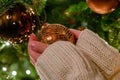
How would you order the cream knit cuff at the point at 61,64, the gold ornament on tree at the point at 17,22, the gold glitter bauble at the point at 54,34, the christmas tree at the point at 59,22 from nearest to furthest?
the cream knit cuff at the point at 61,64
the gold glitter bauble at the point at 54,34
the gold ornament on tree at the point at 17,22
the christmas tree at the point at 59,22

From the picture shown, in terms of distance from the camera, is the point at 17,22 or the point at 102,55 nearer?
the point at 102,55

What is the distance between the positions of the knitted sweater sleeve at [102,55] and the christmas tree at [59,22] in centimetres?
41

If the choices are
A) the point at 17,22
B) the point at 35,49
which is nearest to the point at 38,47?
the point at 35,49

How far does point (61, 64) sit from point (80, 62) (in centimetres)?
4

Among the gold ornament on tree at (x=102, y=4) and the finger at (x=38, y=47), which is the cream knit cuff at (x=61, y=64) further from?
the gold ornament on tree at (x=102, y=4)

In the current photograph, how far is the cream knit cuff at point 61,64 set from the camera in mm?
717

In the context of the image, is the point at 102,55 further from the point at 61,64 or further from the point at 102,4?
the point at 102,4

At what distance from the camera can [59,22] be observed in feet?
4.32

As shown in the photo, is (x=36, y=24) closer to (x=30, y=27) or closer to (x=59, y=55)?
(x=30, y=27)

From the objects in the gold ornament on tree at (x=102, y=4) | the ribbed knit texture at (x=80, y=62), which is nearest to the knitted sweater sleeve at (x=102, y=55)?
the ribbed knit texture at (x=80, y=62)

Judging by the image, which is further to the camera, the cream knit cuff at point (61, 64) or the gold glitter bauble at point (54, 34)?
the gold glitter bauble at point (54, 34)

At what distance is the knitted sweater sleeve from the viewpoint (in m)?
0.76

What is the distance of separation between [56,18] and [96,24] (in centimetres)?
16

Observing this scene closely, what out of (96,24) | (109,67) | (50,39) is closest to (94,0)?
(96,24)
